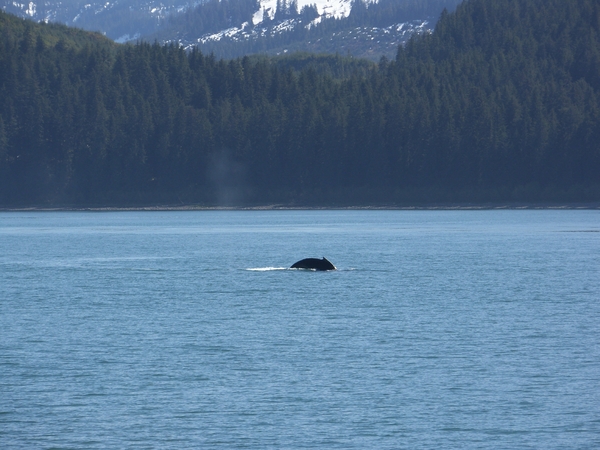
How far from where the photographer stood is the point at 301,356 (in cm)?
3488

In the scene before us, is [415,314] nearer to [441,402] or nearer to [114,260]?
[441,402]

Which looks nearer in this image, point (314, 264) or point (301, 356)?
point (301, 356)

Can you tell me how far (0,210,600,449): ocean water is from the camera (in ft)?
83.7

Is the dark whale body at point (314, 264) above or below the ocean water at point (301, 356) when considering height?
above

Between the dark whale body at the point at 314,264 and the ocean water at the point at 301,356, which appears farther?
the dark whale body at the point at 314,264

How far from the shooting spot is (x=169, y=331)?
41.2 metres

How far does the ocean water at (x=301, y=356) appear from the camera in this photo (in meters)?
25.5

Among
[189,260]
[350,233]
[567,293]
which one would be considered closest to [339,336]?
[567,293]

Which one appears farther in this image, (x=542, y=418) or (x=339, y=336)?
(x=339, y=336)

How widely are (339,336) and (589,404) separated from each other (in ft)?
44.4

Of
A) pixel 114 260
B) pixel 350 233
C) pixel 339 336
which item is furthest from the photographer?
pixel 350 233

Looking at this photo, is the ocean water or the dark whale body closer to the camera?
the ocean water

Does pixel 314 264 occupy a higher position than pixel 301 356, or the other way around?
pixel 314 264

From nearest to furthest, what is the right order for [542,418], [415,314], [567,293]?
[542,418]
[415,314]
[567,293]
